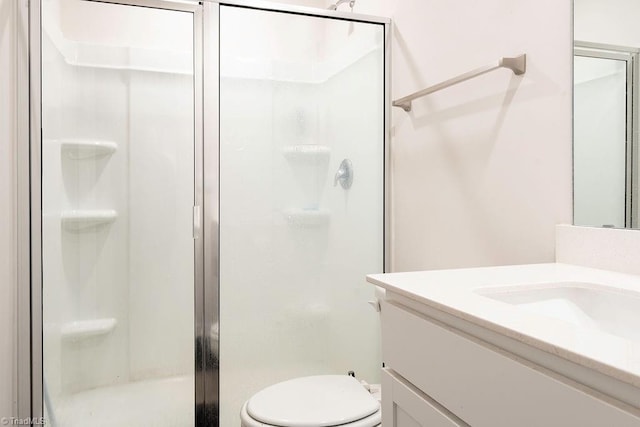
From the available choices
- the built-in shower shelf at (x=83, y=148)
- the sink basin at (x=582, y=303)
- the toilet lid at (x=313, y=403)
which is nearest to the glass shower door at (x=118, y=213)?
the built-in shower shelf at (x=83, y=148)

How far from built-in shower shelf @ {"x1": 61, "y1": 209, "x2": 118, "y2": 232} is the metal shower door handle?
0.91m

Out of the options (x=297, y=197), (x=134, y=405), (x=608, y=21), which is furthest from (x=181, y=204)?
(x=608, y=21)

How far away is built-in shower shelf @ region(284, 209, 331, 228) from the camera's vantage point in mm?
1733

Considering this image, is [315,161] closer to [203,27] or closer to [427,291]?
[203,27]

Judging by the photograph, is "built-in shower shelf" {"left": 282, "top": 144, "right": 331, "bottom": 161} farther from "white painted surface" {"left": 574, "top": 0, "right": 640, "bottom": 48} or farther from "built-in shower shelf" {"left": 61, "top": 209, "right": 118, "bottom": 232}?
"white painted surface" {"left": 574, "top": 0, "right": 640, "bottom": 48}

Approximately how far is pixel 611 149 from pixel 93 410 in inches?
71.8

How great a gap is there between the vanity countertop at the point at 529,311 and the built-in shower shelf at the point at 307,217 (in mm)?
913

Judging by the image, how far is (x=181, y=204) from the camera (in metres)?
1.61

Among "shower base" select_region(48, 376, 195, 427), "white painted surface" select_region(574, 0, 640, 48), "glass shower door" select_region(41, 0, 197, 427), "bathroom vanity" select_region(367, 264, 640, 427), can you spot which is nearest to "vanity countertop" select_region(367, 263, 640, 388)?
"bathroom vanity" select_region(367, 264, 640, 427)

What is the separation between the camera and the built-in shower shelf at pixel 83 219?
1.54m

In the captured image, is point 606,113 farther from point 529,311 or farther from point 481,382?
point 481,382

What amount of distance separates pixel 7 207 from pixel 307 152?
108cm

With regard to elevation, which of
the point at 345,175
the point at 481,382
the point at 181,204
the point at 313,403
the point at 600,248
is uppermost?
the point at 345,175

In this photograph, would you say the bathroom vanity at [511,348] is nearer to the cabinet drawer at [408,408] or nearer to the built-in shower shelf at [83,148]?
the cabinet drawer at [408,408]
